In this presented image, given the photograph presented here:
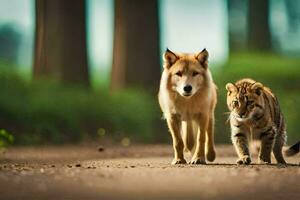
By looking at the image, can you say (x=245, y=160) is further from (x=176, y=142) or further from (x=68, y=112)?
(x=68, y=112)

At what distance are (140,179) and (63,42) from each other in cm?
1005

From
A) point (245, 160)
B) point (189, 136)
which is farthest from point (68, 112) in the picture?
point (245, 160)

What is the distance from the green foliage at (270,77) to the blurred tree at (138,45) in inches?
66.4

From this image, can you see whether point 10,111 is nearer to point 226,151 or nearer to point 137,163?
point 226,151

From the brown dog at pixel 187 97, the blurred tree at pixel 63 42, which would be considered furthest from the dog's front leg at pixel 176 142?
the blurred tree at pixel 63 42

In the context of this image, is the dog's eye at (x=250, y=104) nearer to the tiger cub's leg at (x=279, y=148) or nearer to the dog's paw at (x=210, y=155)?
the tiger cub's leg at (x=279, y=148)

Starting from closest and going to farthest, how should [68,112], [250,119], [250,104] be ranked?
[250,104] < [250,119] < [68,112]

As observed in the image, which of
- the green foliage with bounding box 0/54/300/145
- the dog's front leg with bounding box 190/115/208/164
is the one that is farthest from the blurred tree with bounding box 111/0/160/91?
the dog's front leg with bounding box 190/115/208/164

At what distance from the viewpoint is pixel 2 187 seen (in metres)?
8.35

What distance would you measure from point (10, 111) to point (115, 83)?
303 cm

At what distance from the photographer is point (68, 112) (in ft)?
57.1

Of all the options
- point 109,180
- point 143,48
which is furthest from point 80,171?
point 143,48

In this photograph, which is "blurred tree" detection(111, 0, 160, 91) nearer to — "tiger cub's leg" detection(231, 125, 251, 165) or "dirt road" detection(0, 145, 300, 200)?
"dirt road" detection(0, 145, 300, 200)

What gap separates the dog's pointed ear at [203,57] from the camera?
10.8 metres
